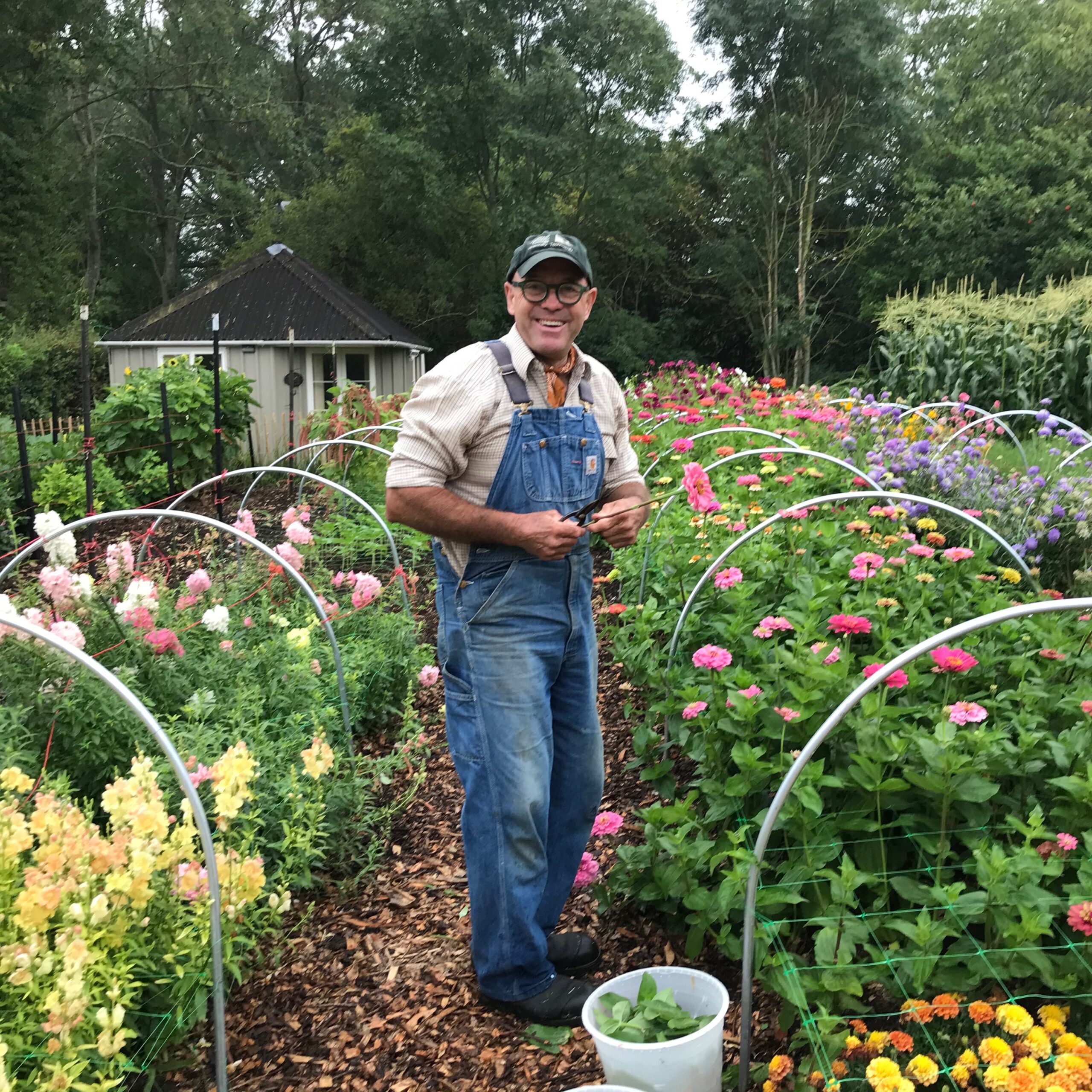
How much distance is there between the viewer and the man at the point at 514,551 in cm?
222

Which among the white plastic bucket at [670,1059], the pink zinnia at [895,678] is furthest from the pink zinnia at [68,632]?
the pink zinnia at [895,678]

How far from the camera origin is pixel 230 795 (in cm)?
224

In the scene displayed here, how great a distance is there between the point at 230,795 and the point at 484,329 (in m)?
21.8

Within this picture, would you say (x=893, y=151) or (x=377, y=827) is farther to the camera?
(x=893, y=151)

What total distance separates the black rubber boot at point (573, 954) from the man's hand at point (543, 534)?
114cm

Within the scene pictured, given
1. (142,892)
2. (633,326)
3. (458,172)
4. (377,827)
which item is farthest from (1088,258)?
(142,892)

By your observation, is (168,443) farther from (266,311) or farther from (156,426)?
(266,311)

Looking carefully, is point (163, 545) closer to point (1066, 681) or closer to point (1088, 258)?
point (1066, 681)

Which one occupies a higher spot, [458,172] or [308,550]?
[458,172]

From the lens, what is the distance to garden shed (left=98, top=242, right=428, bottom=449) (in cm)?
1892

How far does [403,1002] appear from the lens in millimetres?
2613

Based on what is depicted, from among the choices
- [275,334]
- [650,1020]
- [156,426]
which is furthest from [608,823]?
[275,334]

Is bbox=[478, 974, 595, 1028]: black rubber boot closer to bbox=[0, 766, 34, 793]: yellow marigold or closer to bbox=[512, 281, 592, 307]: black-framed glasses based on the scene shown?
bbox=[0, 766, 34, 793]: yellow marigold

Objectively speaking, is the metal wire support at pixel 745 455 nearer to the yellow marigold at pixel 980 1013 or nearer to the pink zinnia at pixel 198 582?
the pink zinnia at pixel 198 582
